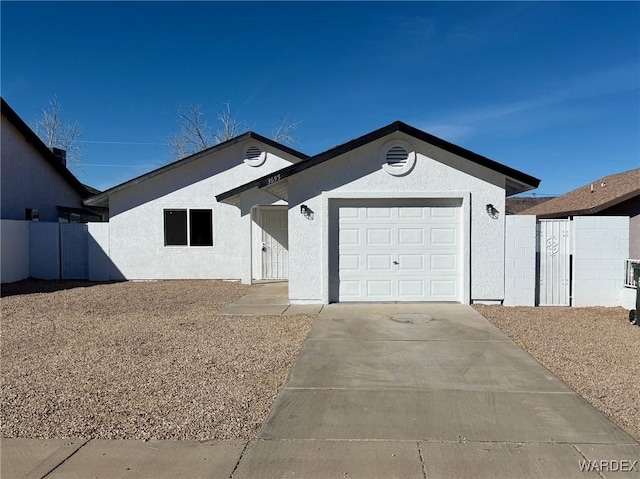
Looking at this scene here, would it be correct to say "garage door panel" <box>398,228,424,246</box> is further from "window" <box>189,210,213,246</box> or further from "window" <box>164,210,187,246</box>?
"window" <box>164,210,187,246</box>

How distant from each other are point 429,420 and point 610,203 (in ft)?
43.3

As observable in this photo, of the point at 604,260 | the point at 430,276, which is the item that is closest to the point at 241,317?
the point at 430,276

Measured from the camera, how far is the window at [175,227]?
53.1 ft

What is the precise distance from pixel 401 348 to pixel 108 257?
12.9 metres

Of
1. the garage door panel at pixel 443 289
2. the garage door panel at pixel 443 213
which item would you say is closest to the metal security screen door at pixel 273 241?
the garage door panel at pixel 443 213

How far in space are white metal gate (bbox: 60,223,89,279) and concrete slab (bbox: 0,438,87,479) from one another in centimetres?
1368

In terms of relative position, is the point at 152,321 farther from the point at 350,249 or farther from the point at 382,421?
the point at 382,421

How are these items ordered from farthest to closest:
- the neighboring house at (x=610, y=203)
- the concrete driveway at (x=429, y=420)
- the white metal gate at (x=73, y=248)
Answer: the white metal gate at (x=73, y=248)
the neighboring house at (x=610, y=203)
the concrete driveway at (x=429, y=420)

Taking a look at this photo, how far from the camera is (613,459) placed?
360cm

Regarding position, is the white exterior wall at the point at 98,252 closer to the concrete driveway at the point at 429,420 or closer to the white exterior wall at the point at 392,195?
the white exterior wall at the point at 392,195

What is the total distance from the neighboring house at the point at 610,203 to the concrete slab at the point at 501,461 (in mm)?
12149

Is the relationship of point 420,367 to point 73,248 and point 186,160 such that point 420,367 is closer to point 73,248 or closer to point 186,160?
point 186,160

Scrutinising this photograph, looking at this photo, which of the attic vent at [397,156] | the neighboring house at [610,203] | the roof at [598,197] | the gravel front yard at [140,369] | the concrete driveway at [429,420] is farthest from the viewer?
the roof at [598,197]

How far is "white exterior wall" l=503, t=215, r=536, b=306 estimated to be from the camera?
1023 cm
